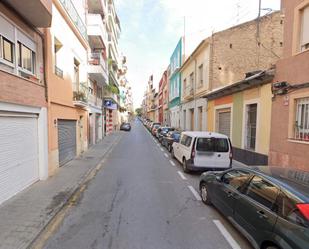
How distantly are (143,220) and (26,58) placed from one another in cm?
616

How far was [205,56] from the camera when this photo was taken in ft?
58.8

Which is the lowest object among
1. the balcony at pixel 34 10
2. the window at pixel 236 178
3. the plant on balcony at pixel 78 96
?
the window at pixel 236 178

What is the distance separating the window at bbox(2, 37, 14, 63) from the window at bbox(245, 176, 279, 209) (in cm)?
674

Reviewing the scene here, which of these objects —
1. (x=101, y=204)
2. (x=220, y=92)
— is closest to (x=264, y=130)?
(x=220, y=92)

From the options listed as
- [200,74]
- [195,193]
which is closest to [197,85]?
[200,74]

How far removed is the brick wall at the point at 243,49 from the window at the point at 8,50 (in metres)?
13.2

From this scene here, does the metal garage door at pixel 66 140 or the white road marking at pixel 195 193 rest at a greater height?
the metal garage door at pixel 66 140

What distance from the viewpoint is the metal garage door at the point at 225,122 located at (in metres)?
14.0

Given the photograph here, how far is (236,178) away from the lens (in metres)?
4.77

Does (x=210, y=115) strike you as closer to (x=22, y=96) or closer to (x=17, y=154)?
(x=22, y=96)

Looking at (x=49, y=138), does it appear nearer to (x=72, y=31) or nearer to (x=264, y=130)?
(x=72, y=31)

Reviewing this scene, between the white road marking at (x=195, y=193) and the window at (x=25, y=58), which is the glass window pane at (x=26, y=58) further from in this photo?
the white road marking at (x=195, y=193)

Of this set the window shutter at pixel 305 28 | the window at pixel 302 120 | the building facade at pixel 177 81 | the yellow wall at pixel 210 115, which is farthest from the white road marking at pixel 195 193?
the building facade at pixel 177 81

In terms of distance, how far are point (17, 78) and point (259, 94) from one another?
30.7 ft
